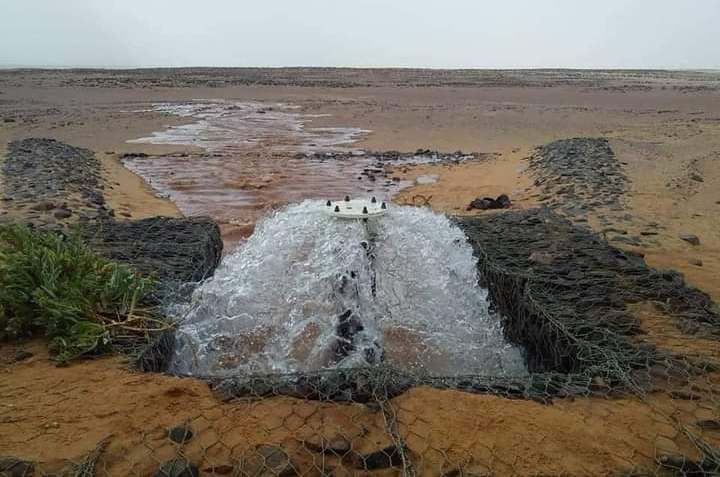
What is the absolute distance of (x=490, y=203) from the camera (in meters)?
9.62

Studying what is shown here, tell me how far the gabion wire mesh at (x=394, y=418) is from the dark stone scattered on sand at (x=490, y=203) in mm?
5456

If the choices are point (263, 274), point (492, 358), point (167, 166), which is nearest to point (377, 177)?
point (167, 166)

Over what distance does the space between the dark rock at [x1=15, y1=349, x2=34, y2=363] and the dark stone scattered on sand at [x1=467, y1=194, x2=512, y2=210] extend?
290 inches

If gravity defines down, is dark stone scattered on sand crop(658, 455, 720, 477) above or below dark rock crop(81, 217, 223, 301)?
above

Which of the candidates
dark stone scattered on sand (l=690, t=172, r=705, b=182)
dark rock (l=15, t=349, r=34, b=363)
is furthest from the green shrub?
dark stone scattered on sand (l=690, t=172, r=705, b=182)

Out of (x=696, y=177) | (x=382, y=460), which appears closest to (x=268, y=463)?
(x=382, y=460)

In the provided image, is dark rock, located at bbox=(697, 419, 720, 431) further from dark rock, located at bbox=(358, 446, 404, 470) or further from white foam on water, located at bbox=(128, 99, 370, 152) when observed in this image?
white foam on water, located at bbox=(128, 99, 370, 152)

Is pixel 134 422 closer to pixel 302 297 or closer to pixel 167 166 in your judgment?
pixel 302 297

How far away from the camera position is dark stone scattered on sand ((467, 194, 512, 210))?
31.4ft

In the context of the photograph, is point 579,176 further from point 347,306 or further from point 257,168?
point 257,168

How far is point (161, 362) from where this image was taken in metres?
4.17

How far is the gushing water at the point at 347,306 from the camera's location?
4965mm

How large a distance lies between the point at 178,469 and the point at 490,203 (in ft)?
25.8

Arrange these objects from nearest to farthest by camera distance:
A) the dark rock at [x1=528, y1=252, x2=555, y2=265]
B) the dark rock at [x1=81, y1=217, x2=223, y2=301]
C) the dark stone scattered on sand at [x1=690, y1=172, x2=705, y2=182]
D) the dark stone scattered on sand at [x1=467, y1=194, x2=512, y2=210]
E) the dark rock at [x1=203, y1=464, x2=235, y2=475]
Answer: the dark rock at [x1=203, y1=464, x2=235, y2=475], the dark rock at [x1=81, y1=217, x2=223, y2=301], the dark rock at [x1=528, y1=252, x2=555, y2=265], the dark stone scattered on sand at [x1=467, y1=194, x2=512, y2=210], the dark stone scattered on sand at [x1=690, y1=172, x2=705, y2=182]
